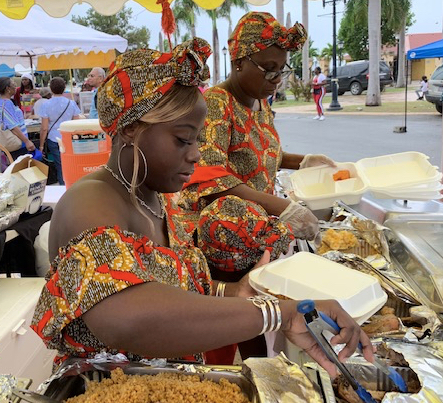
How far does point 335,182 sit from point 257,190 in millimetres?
642

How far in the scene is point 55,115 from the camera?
6.22m

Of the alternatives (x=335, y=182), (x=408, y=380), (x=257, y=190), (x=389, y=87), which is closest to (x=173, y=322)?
(x=408, y=380)

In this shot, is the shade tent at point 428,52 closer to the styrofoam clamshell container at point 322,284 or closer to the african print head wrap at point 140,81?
the styrofoam clamshell container at point 322,284

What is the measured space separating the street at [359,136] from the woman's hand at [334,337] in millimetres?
6316

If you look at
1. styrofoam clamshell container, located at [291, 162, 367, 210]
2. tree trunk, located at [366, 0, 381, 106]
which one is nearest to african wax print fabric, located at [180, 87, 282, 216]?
styrofoam clamshell container, located at [291, 162, 367, 210]

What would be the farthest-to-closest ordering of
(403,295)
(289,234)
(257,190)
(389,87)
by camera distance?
(389,87)
(257,190)
(289,234)
(403,295)

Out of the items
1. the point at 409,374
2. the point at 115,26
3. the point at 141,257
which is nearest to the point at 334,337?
the point at 409,374

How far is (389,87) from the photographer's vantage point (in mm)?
27469

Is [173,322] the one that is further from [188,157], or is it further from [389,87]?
[389,87]

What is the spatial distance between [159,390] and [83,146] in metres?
2.09

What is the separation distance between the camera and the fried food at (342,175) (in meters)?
2.45

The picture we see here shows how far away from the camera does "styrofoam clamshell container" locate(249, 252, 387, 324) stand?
124 cm

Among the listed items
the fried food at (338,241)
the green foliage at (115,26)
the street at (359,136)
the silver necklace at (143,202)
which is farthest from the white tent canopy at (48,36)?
the green foliage at (115,26)

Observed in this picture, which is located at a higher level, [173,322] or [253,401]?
[173,322]
